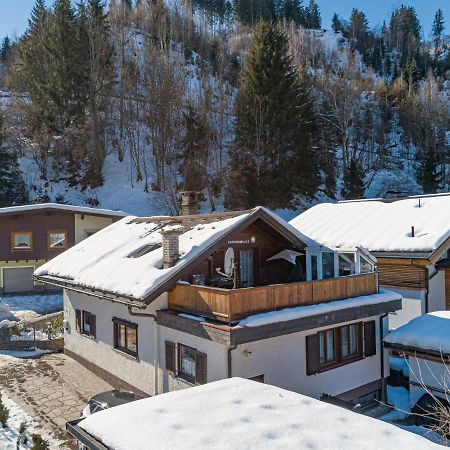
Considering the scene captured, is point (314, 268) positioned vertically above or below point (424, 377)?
above

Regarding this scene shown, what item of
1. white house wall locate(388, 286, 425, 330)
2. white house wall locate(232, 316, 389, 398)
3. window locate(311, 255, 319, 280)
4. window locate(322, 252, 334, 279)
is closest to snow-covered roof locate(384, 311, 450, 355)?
white house wall locate(232, 316, 389, 398)

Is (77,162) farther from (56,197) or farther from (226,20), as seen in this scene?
(226,20)

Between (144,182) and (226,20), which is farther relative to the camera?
(226,20)

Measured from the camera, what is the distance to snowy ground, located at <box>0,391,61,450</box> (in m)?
10.4

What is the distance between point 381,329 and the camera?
14609 millimetres

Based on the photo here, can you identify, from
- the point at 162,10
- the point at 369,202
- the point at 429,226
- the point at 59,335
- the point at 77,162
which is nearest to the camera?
the point at 429,226

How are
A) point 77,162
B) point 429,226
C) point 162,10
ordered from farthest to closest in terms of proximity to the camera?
point 162,10 → point 77,162 → point 429,226

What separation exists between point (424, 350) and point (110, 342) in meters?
10.1

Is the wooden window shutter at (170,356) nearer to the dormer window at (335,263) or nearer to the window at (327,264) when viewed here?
the dormer window at (335,263)

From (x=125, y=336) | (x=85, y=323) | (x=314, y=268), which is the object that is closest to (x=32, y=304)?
(x=85, y=323)

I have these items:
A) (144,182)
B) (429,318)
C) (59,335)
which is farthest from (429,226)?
(144,182)

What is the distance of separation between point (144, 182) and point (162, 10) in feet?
119

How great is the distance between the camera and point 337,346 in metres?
13.3

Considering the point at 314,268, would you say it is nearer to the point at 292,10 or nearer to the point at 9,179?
the point at 9,179
